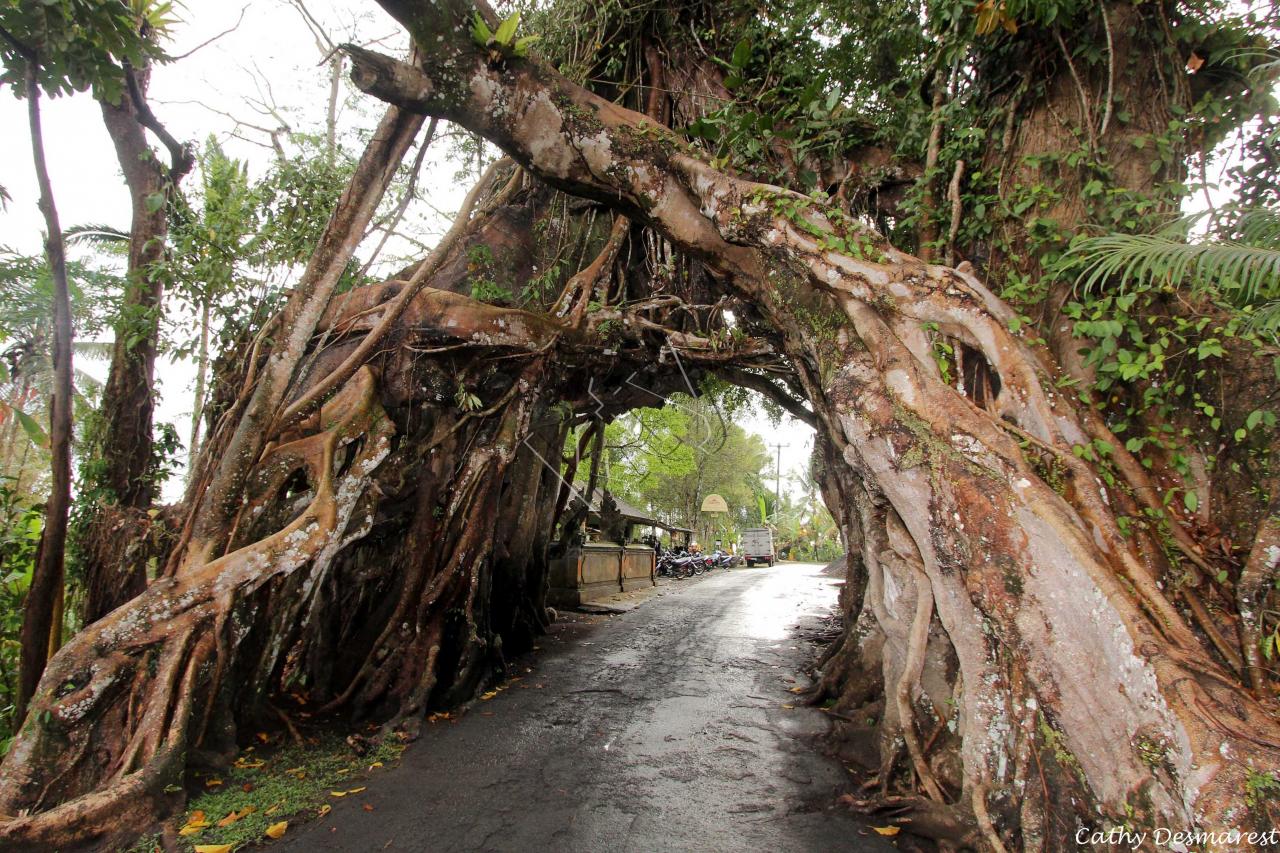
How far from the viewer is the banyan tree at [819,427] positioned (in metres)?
2.62

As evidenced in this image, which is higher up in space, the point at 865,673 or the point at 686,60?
the point at 686,60

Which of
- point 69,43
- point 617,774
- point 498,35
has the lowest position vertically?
point 617,774

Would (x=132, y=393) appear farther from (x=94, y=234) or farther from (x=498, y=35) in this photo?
(x=498, y=35)

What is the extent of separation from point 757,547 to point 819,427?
2775 cm

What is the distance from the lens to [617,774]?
155 inches

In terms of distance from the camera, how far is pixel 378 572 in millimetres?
5594

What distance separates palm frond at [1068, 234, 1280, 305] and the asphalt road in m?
2.95

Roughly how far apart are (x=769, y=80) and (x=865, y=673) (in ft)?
17.6

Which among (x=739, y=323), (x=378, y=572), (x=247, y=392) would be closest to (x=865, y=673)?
(x=739, y=323)

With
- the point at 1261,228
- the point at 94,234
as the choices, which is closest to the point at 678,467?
the point at 94,234

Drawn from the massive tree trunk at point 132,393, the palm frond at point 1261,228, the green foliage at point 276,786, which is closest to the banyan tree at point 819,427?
the green foliage at point 276,786

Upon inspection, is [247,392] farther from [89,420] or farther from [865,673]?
[865,673]

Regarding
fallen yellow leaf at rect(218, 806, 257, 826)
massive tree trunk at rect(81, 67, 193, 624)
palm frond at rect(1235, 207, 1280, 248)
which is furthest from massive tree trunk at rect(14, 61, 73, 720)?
palm frond at rect(1235, 207, 1280, 248)

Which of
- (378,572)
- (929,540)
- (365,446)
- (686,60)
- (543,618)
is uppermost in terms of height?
(686,60)
